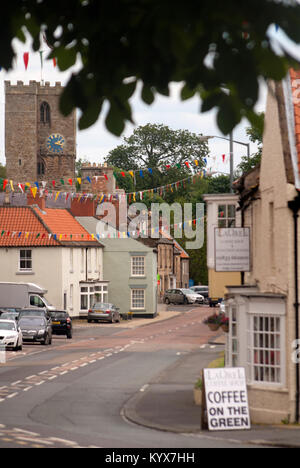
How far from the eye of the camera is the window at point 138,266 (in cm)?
7600

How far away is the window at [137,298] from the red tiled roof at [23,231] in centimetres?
1222

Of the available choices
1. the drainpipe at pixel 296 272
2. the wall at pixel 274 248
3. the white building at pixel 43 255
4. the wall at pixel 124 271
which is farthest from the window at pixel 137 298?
the drainpipe at pixel 296 272

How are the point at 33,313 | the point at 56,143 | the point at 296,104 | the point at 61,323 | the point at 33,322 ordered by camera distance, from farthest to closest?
the point at 56,143, the point at 61,323, the point at 33,313, the point at 33,322, the point at 296,104

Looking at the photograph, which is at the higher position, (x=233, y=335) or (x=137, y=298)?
(x=233, y=335)

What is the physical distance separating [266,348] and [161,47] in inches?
586

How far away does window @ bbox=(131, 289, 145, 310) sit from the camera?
7544 centimetres

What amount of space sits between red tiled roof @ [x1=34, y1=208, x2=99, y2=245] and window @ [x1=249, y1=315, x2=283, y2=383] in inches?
1850

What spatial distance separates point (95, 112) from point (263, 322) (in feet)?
47.1

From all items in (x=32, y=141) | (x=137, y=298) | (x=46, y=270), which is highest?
(x=32, y=141)

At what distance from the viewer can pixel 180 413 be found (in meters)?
21.0

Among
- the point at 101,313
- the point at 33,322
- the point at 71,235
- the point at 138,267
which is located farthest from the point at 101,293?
the point at 33,322

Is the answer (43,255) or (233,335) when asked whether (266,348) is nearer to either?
(233,335)

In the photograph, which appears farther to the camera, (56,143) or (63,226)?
(56,143)

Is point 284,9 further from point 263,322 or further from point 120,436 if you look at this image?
point 263,322
